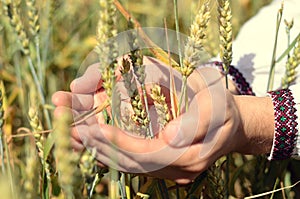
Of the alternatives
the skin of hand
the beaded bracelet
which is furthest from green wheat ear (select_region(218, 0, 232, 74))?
the beaded bracelet

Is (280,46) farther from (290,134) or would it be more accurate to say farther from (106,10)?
(106,10)

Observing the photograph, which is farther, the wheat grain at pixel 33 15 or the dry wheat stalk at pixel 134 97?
the wheat grain at pixel 33 15

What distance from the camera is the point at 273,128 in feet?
2.41

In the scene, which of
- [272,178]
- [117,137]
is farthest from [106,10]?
[272,178]

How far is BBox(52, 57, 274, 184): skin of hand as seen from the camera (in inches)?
21.7

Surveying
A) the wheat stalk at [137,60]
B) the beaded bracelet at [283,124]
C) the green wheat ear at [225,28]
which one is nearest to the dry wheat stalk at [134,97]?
the wheat stalk at [137,60]

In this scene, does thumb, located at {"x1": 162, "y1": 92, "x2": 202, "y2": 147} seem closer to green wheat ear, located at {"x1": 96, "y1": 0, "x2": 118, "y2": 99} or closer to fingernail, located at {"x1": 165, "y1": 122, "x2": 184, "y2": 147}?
fingernail, located at {"x1": 165, "y1": 122, "x2": 184, "y2": 147}

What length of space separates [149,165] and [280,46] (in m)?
0.49

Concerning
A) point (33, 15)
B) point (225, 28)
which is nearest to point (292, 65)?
point (225, 28)

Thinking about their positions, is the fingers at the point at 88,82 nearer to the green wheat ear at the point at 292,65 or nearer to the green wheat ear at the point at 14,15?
the green wheat ear at the point at 14,15

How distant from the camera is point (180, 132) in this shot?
563 mm

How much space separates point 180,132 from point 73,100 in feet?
0.46

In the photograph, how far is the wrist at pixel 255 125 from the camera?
2.23ft

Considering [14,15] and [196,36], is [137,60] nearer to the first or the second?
[196,36]
